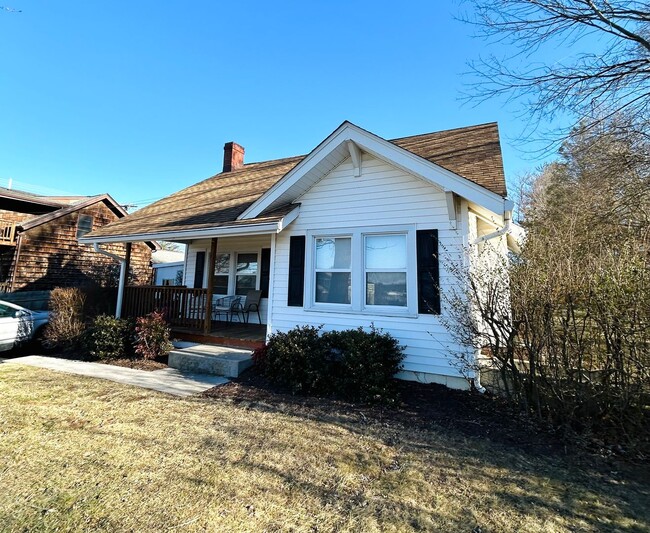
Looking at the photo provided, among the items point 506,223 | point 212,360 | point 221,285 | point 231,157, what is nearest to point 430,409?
point 506,223

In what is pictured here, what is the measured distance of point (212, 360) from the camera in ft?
22.3

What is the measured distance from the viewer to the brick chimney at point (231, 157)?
14.1 m

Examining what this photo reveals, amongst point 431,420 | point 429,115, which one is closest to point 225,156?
point 429,115

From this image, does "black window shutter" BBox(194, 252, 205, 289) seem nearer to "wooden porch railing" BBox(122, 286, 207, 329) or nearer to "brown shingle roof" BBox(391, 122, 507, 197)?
"wooden porch railing" BBox(122, 286, 207, 329)

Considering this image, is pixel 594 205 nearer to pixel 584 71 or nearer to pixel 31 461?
pixel 584 71

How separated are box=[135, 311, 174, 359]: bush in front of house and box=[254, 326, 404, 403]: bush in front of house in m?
A: 2.95

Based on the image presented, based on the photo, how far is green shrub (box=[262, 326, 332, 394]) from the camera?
5.59 m

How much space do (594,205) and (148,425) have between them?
10282mm

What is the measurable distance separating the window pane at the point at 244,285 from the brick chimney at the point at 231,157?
5.80 m

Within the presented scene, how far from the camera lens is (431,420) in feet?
15.0

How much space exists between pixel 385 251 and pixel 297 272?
1.97 m

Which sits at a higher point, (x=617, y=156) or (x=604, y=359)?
(x=617, y=156)

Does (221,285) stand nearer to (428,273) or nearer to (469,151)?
(428,273)

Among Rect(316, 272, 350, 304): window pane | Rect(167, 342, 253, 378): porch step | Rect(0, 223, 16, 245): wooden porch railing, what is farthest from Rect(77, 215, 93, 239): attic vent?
Rect(316, 272, 350, 304): window pane
